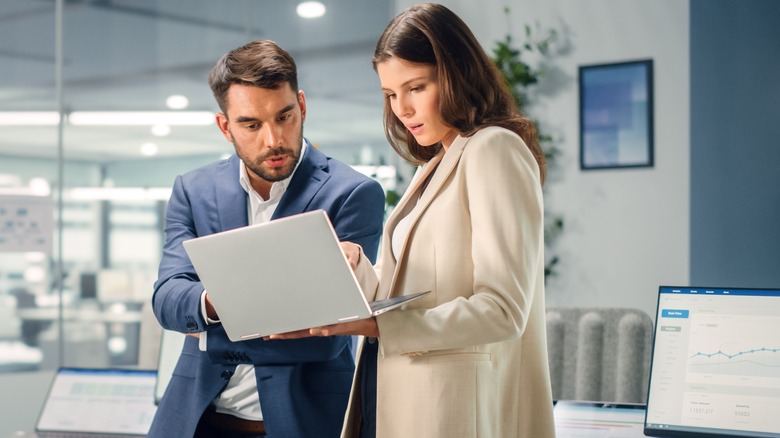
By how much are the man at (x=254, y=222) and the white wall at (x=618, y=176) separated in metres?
2.94

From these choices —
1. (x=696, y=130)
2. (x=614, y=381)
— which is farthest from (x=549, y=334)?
(x=696, y=130)

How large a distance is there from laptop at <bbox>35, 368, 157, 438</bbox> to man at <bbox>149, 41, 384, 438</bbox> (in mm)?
963

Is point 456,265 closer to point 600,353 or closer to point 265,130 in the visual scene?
point 265,130

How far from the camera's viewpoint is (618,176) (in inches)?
173

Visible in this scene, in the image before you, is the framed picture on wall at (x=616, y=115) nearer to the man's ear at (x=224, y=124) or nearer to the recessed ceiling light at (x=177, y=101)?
the recessed ceiling light at (x=177, y=101)

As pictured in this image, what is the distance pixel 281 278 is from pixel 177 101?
3698 mm

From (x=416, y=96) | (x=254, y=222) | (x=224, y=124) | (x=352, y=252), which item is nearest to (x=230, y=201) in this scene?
(x=254, y=222)

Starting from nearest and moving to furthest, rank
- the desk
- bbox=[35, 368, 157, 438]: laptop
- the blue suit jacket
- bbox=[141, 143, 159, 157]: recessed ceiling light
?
1. the blue suit jacket
2. bbox=[35, 368, 157, 438]: laptop
3. the desk
4. bbox=[141, 143, 159, 157]: recessed ceiling light

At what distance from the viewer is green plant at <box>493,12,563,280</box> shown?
454cm

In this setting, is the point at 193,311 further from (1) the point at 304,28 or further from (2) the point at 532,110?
(1) the point at 304,28

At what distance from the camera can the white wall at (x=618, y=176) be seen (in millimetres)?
4238

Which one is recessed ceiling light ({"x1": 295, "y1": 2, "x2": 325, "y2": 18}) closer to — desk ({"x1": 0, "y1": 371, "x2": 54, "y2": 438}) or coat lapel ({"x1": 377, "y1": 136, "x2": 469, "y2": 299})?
desk ({"x1": 0, "y1": 371, "x2": 54, "y2": 438})

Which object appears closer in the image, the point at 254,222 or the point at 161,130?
the point at 254,222

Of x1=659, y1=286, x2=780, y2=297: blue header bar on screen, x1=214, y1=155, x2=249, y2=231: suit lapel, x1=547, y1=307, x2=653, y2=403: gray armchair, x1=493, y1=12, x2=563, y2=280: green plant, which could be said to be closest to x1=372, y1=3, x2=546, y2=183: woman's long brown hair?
x1=214, y1=155, x2=249, y2=231: suit lapel
